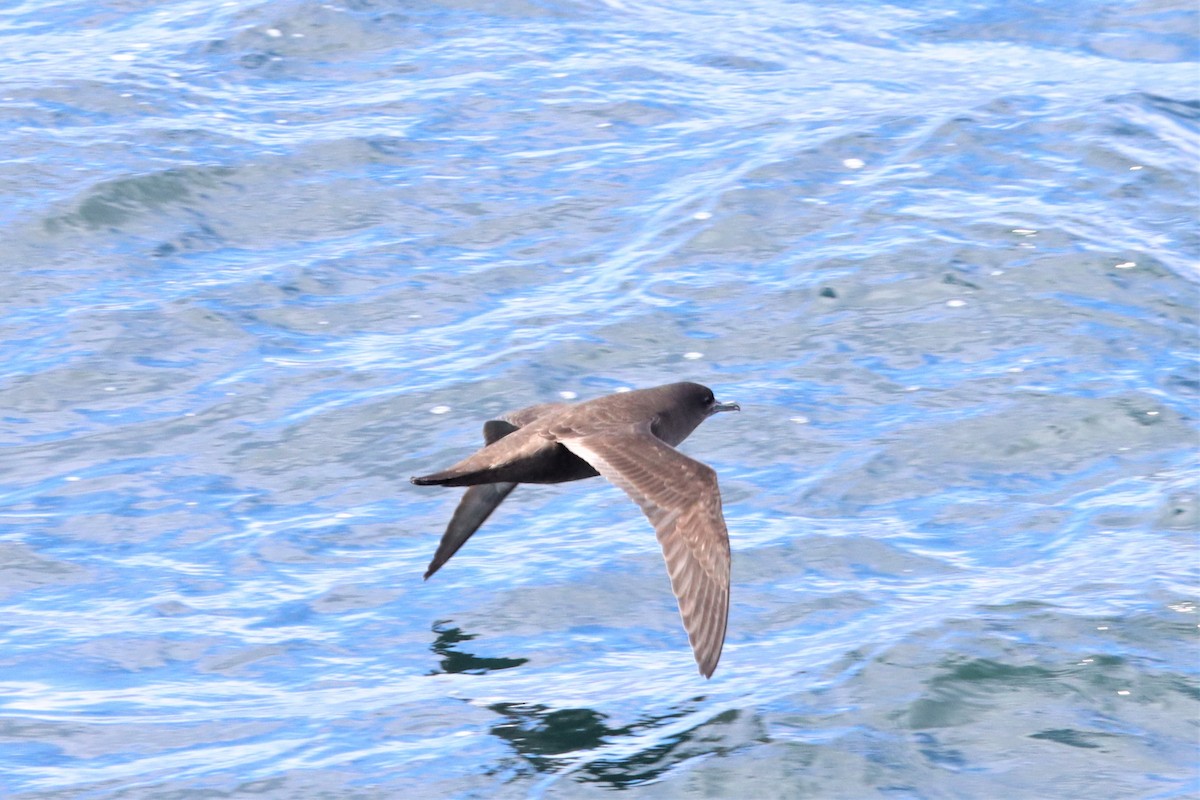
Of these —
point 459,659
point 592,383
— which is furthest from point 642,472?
point 592,383

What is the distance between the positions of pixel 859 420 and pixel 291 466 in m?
3.61

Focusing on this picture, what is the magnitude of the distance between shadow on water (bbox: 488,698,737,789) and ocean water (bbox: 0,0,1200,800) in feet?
0.07

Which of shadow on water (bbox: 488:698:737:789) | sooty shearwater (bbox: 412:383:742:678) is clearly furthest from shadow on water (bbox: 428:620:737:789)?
sooty shearwater (bbox: 412:383:742:678)

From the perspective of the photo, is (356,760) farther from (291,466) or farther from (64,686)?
(291,466)

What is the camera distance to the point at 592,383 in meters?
11.6

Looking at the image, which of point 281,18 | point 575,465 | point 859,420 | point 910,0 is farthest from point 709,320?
point 910,0

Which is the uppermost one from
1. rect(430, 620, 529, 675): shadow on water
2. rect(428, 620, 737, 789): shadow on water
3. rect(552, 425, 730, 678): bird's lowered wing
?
rect(552, 425, 730, 678): bird's lowered wing

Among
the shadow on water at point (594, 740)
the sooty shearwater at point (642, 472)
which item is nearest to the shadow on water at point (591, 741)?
the shadow on water at point (594, 740)

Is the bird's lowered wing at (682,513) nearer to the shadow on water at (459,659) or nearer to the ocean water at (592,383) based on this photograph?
the ocean water at (592,383)

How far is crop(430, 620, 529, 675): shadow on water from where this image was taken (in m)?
8.54

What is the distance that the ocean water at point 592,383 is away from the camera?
7.93 metres

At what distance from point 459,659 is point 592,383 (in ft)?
10.9

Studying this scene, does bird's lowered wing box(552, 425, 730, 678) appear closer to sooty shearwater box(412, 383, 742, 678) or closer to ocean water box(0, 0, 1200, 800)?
sooty shearwater box(412, 383, 742, 678)

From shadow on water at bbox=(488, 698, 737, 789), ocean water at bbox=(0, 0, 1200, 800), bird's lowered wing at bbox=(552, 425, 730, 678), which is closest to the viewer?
shadow on water at bbox=(488, 698, 737, 789)
